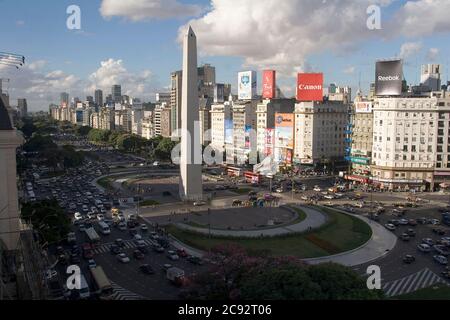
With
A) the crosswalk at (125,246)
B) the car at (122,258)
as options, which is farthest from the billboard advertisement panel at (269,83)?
the car at (122,258)

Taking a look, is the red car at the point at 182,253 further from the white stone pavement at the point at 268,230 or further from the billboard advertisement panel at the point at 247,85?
the billboard advertisement panel at the point at 247,85

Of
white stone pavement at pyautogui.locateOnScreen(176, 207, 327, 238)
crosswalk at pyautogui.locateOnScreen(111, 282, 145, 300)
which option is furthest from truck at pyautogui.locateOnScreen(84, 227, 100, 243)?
crosswalk at pyautogui.locateOnScreen(111, 282, 145, 300)

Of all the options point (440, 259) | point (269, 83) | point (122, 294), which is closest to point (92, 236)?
point (122, 294)

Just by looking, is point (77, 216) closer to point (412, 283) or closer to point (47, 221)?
point (47, 221)
